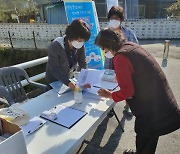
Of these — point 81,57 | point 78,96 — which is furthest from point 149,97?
point 81,57

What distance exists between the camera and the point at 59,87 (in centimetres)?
222

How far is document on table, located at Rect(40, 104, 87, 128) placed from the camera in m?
1.57

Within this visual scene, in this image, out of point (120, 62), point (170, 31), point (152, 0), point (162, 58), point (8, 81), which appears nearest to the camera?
point (120, 62)

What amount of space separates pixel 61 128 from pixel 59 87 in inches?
30.3

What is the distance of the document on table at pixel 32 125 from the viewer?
145 centimetres

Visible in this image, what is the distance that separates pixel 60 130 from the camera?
1.49 m

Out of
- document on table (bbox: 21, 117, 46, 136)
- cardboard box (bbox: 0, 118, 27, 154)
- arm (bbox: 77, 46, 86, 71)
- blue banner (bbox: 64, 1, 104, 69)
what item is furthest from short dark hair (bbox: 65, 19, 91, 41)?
blue banner (bbox: 64, 1, 104, 69)

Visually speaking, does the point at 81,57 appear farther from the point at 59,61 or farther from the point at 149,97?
the point at 149,97

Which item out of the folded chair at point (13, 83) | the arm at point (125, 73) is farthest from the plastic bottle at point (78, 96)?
the folded chair at point (13, 83)

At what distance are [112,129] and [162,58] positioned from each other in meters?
4.49

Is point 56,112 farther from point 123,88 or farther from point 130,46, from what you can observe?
point 130,46

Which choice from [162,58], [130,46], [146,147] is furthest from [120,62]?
[162,58]

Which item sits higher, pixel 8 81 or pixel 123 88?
pixel 123 88

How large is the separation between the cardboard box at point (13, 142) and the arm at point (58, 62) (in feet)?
3.59
